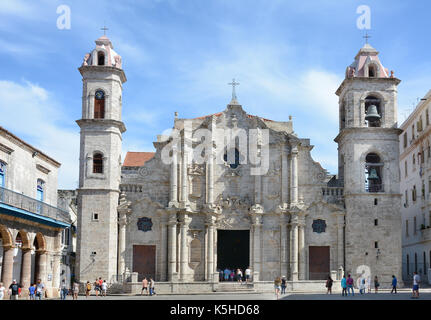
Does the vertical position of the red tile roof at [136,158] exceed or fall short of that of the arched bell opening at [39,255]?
it exceeds it

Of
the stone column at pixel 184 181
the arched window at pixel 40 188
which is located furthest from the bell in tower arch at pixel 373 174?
the arched window at pixel 40 188

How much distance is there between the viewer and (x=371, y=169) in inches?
1727

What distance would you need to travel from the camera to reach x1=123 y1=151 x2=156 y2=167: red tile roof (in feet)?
182

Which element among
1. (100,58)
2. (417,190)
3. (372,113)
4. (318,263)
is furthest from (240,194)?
(417,190)

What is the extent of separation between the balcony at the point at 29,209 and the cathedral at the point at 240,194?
6.62m

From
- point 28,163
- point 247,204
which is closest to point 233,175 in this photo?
point 247,204

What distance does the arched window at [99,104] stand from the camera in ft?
141

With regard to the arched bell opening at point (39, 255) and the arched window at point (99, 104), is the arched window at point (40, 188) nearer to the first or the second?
the arched bell opening at point (39, 255)

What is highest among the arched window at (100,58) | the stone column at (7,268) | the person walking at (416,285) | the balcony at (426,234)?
the arched window at (100,58)

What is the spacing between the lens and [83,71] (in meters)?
43.1

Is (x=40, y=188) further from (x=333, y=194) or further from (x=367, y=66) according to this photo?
(x=367, y=66)

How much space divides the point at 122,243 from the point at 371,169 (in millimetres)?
18660

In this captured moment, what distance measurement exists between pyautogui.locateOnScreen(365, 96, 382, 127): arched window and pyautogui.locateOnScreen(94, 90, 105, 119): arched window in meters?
19.0
